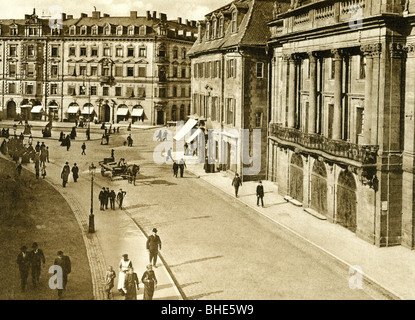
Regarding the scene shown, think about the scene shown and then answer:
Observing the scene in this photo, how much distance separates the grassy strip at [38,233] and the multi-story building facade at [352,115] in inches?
592

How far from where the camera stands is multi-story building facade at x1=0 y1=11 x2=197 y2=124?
291 feet

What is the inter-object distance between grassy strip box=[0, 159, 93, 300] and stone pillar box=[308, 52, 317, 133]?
16246mm

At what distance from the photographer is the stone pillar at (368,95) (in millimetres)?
27500

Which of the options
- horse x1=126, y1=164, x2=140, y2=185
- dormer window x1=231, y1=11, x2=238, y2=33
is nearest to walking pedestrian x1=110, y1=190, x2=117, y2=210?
horse x1=126, y1=164, x2=140, y2=185

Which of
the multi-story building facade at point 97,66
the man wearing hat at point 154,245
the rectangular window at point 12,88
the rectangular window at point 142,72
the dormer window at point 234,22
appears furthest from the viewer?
the rectangular window at point 12,88

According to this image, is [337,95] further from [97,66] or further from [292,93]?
[97,66]

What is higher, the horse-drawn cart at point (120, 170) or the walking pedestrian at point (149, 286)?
the horse-drawn cart at point (120, 170)

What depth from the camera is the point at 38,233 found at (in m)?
27.7

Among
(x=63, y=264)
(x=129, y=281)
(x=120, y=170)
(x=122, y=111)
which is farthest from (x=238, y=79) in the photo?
(x=122, y=111)

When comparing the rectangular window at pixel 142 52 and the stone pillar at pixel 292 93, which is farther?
the rectangular window at pixel 142 52

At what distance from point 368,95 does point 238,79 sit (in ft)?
61.9

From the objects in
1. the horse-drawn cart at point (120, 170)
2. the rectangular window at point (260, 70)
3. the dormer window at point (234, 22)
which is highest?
the dormer window at point (234, 22)

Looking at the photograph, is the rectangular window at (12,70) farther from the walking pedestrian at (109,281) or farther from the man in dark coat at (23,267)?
the walking pedestrian at (109,281)

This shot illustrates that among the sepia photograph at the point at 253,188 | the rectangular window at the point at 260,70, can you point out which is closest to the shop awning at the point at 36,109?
the sepia photograph at the point at 253,188
